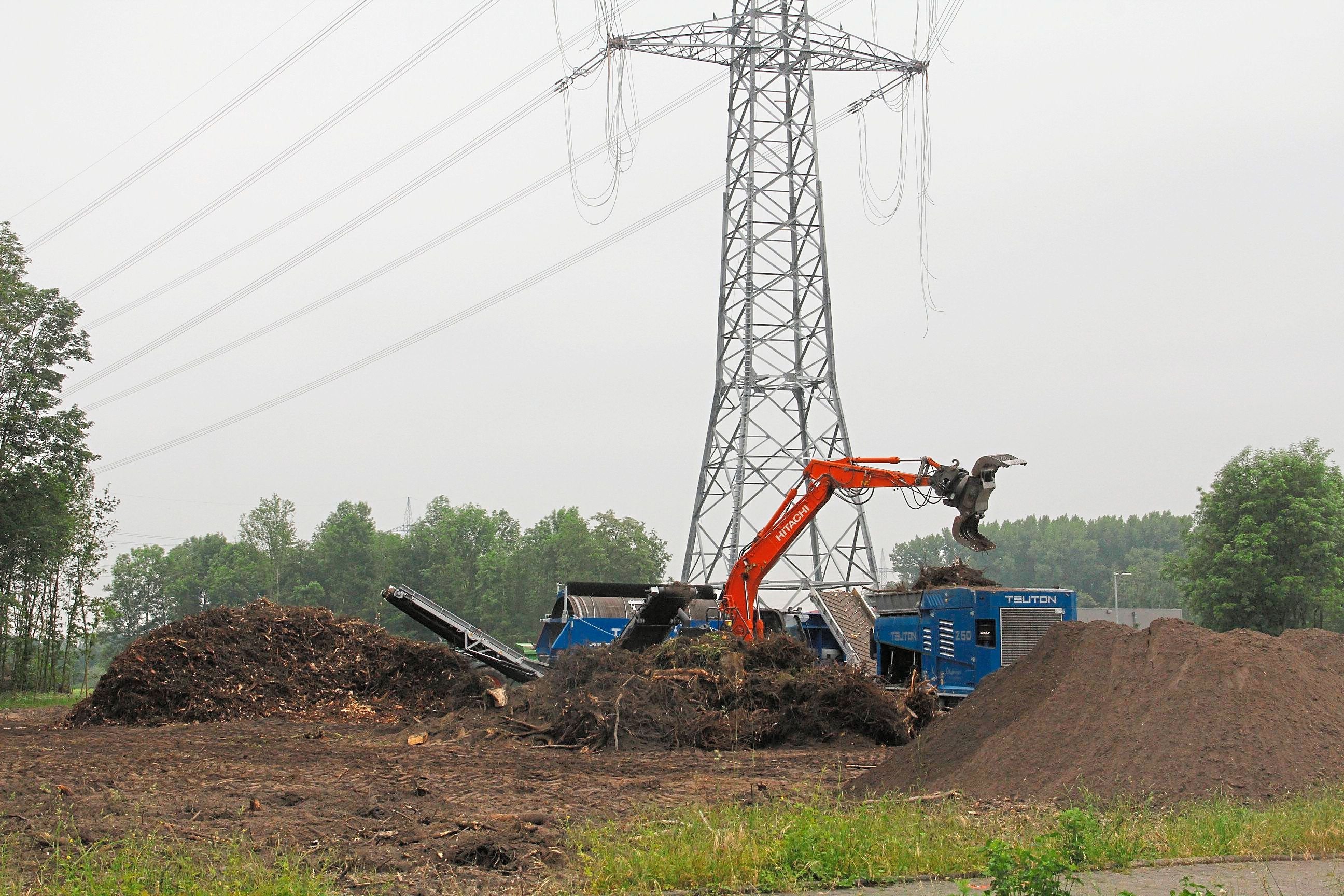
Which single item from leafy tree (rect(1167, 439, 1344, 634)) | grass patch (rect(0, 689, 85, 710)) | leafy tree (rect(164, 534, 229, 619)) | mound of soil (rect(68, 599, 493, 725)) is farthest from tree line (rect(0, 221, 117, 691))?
leafy tree (rect(164, 534, 229, 619))

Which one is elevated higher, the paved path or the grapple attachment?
the grapple attachment

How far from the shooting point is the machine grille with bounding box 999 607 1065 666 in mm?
19000

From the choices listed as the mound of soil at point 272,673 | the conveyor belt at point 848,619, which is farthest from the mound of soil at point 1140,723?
the mound of soil at point 272,673

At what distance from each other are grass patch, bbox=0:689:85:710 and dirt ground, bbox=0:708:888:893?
14.7 meters

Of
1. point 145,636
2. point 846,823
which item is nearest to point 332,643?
point 145,636

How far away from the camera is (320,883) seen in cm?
721

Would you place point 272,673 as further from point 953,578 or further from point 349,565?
point 349,565

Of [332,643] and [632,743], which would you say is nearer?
[632,743]

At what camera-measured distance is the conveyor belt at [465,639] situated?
25500 mm

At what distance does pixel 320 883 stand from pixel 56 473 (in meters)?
33.8

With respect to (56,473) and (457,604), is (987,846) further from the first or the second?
(457,604)

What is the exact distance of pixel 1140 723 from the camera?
12016 millimetres

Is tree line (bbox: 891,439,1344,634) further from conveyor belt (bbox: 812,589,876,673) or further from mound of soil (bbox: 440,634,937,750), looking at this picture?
mound of soil (bbox: 440,634,937,750)

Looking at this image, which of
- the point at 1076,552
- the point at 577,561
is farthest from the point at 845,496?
the point at 1076,552
